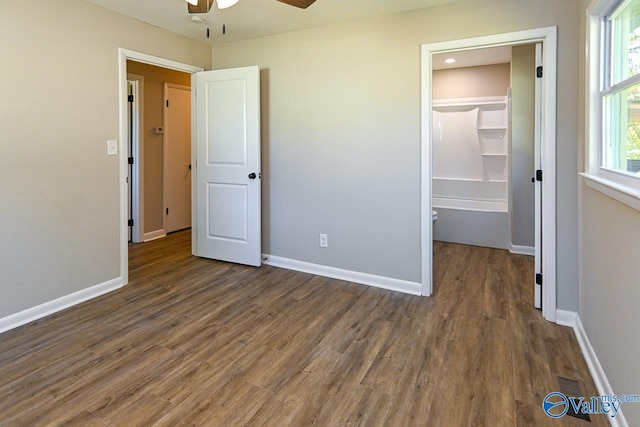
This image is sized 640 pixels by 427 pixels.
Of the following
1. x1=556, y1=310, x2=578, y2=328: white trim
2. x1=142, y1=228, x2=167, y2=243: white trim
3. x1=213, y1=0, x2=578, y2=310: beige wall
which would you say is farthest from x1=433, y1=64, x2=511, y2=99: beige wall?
x1=142, y1=228, x2=167, y2=243: white trim

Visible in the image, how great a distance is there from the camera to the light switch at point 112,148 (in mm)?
3166

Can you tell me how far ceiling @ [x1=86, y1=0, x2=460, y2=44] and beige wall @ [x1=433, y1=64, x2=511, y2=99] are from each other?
104 inches

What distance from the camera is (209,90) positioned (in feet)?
13.1

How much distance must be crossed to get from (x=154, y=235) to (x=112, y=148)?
2239 millimetres

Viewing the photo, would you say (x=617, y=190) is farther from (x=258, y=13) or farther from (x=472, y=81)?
(x=472, y=81)

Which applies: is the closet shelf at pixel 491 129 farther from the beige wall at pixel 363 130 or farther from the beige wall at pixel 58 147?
the beige wall at pixel 58 147

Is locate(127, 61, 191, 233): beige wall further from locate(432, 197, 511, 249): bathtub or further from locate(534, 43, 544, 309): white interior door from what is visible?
locate(534, 43, 544, 309): white interior door

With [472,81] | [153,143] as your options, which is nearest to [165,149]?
[153,143]

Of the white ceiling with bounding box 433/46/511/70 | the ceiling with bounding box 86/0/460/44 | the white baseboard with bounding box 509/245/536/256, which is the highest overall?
the white ceiling with bounding box 433/46/511/70

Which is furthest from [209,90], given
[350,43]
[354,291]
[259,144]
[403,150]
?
[354,291]

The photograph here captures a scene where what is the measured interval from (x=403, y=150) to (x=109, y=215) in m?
2.59

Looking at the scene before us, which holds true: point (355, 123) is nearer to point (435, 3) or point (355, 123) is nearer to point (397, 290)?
point (435, 3)

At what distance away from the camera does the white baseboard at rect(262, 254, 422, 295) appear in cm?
324

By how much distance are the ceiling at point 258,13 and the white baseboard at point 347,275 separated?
2.26m
